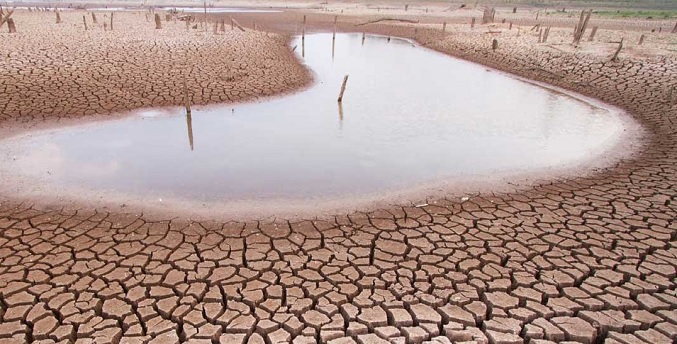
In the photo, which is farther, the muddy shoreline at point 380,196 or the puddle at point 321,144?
the puddle at point 321,144

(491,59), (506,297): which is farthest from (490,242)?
(491,59)

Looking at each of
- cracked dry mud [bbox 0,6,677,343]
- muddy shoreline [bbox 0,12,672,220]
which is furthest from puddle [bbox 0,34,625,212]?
cracked dry mud [bbox 0,6,677,343]

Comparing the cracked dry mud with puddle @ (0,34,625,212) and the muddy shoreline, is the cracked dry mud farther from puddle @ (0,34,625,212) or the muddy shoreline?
puddle @ (0,34,625,212)

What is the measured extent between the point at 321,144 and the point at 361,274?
171 inches

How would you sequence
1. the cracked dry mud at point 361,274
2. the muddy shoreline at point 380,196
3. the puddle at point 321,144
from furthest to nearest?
the puddle at point 321,144, the muddy shoreline at point 380,196, the cracked dry mud at point 361,274

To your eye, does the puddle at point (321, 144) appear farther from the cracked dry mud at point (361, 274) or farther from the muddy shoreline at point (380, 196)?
the cracked dry mud at point (361, 274)

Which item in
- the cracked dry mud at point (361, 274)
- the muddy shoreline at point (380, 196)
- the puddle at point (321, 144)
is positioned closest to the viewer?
the cracked dry mud at point (361, 274)

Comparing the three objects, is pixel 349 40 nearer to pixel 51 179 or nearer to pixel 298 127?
pixel 298 127

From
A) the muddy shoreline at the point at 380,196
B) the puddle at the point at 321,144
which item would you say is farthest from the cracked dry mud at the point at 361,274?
Result: the puddle at the point at 321,144

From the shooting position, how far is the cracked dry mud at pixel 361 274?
3.52 meters

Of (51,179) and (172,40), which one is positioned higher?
(172,40)

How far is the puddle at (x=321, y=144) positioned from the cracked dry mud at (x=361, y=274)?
43.7 inches

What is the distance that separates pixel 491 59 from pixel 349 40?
27.2 feet

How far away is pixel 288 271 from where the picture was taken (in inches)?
168
